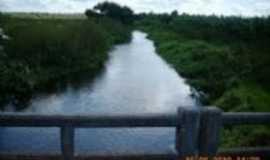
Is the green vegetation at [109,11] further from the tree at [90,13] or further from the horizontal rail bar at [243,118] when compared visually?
the horizontal rail bar at [243,118]

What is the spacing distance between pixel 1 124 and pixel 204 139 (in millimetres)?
2084

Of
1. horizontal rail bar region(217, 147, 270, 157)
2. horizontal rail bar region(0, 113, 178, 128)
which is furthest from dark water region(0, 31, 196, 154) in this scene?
horizontal rail bar region(217, 147, 270, 157)

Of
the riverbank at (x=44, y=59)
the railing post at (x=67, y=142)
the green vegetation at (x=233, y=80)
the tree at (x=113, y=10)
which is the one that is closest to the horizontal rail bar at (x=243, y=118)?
the railing post at (x=67, y=142)

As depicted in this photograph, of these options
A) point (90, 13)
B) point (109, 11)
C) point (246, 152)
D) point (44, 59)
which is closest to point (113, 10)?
point (109, 11)

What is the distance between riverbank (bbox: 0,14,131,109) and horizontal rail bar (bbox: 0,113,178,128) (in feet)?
33.1

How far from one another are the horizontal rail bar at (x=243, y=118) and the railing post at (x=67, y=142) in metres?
1.61

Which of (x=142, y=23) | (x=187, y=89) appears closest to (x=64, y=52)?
(x=187, y=89)

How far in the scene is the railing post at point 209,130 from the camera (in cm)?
337

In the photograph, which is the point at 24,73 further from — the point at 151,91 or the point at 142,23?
the point at 142,23

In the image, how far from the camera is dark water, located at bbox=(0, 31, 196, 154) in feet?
29.9

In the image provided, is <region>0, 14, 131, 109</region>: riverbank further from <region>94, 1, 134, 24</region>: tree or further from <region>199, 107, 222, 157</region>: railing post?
<region>94, 1, 134, 24</region>: tree

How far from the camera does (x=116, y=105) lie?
13.0 m

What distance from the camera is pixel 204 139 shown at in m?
3.42

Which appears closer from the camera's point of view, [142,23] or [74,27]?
[74,27]
